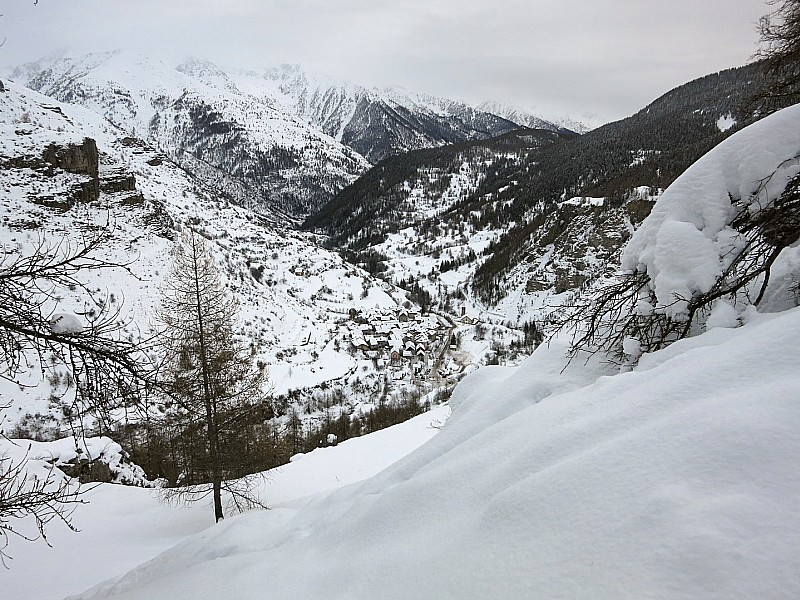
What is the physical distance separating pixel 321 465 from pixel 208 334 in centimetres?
803

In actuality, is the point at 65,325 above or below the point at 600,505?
above

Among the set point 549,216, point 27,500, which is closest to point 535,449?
point 27,500

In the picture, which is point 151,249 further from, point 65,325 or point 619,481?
point 619,481

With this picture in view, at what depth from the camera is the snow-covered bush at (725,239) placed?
11.6ft

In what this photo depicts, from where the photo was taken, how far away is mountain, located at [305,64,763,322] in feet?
350

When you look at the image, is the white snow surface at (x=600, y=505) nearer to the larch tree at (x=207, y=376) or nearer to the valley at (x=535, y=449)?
the valley at (x=535, y=449)

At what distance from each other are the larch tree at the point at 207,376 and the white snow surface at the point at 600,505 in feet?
20.9

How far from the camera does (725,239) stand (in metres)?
3.72

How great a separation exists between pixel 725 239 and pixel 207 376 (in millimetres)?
10380

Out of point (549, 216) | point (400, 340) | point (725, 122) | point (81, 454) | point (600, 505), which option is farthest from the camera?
point (725, 122)

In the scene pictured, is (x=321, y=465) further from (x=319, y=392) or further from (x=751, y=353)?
(x=319, y=392)

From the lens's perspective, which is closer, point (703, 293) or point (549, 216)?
point (703, 293)

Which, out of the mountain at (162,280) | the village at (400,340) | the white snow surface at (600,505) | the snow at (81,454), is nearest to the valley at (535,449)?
the white snow surface at (600,505)

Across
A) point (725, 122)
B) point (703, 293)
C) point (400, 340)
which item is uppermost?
point (725, 122)
